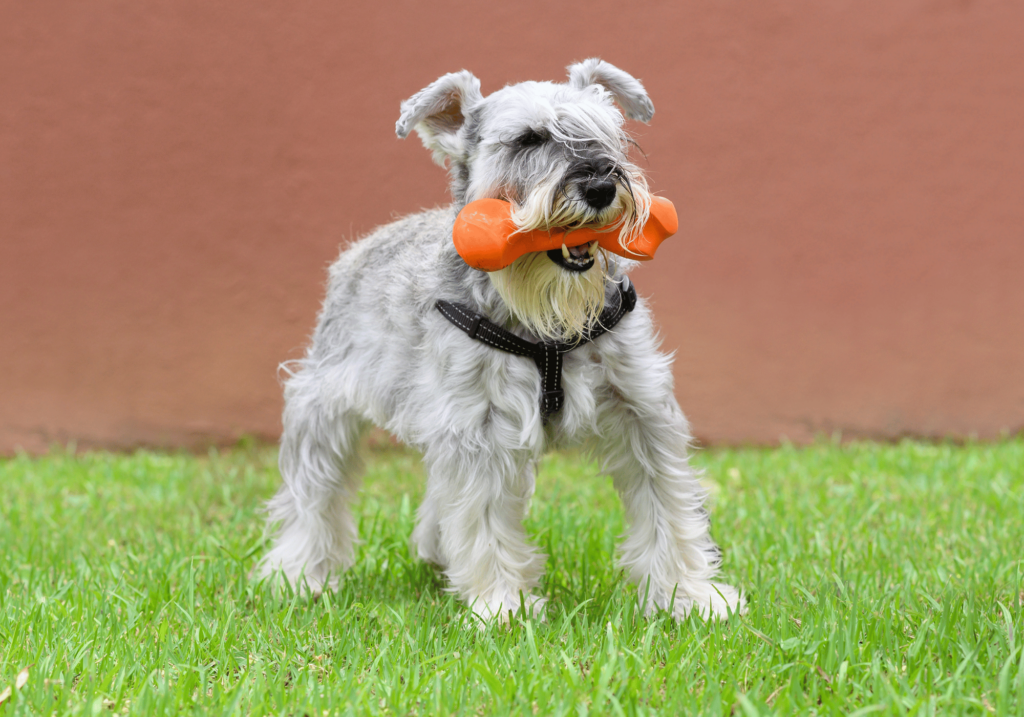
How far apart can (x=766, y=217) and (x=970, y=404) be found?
238 cm

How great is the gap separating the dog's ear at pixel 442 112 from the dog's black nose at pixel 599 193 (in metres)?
0.74

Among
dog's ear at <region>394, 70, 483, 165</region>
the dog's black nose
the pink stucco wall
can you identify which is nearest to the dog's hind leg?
dog's ear at <region>394, 70, 483, 165</region>

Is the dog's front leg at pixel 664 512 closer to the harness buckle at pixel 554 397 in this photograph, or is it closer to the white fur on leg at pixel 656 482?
the white fur on leg at pixel 656 482

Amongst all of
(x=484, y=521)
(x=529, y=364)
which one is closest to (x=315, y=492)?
(x=484, y=521)

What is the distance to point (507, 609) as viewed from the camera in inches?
Answer: 125

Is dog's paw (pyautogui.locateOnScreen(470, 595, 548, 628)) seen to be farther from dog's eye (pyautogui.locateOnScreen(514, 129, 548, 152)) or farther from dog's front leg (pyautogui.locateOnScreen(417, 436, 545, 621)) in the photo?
dog's eye (pyautogui.locateOnScreen(514, 129, 548, 152))

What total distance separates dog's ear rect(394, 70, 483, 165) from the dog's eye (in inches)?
15.0

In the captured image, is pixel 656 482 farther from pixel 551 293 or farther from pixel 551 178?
pixel 551 178

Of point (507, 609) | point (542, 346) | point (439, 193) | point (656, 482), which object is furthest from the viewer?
point (439, 193)

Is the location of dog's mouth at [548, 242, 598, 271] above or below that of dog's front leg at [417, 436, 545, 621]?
above

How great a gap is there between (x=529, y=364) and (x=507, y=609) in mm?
914

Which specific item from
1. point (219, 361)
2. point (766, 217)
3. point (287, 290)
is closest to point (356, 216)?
point (287, 290)

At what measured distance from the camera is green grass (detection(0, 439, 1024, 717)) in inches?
97.4

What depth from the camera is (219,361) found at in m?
7.07
